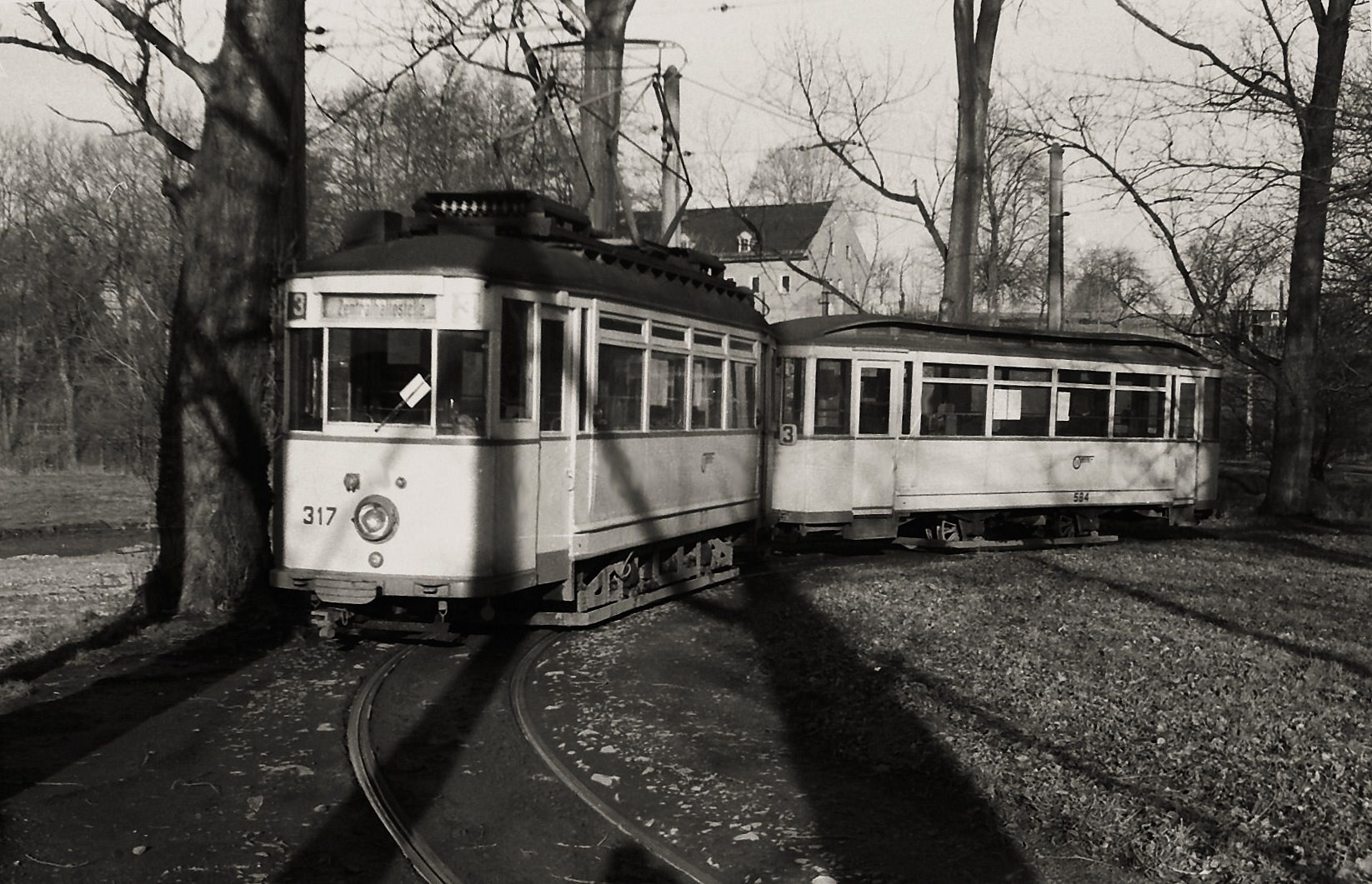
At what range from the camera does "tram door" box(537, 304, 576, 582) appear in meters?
9.72

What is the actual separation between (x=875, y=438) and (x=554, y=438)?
6939 mm

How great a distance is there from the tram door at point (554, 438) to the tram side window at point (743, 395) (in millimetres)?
3726

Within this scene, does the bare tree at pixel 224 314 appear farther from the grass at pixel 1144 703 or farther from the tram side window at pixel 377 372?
the grass at pixel 1144 703

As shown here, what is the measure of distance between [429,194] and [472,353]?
80.4 inches

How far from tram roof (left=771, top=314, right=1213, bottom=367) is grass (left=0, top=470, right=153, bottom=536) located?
14947 millimetres

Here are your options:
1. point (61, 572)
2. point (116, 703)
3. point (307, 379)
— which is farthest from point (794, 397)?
point (61, 572)

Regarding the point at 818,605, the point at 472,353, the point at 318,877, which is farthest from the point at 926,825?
the point at 818,605

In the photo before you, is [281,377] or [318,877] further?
[281,377]

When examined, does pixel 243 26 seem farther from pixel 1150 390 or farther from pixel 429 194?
pixel 1150 390

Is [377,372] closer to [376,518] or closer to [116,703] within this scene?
[376,518]

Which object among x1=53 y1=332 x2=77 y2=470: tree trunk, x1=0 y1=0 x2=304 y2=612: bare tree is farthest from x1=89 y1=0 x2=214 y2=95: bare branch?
x1=53 y1=332 x2=77 y2=470: tree trunk

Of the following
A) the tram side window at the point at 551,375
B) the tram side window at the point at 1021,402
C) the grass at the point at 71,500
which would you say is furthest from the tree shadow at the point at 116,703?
the grass at the point at 71,500

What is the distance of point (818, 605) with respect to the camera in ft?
38.5

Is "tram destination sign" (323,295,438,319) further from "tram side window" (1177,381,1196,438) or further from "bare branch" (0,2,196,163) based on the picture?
"tram side window" (1177,381,1196,438)
